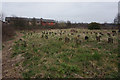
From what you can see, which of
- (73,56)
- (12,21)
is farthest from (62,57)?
(12,21)

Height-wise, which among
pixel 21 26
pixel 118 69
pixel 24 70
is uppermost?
pixel 21 26

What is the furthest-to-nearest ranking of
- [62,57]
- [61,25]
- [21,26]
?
[61,25]
[21,26]
[62,57]

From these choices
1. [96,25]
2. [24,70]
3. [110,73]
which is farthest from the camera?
[96,25]

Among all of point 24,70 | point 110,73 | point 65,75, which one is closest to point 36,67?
point 24,70

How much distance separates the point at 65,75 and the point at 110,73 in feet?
7.39

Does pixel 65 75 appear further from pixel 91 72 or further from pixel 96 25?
pixel 96 25

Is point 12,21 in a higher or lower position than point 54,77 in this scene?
higher

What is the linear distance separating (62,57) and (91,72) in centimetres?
225

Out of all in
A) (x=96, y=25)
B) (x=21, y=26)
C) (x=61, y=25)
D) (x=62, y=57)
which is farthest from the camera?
(x=61, y=25)

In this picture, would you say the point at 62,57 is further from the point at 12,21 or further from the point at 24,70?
the point at 12,21

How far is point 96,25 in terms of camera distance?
2667 centimetres

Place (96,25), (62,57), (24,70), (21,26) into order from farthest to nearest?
(21,26) < (96,25) < (62,57) < (24,70)

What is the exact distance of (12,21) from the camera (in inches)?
1195

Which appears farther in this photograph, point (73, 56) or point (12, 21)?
point (12, 21)
